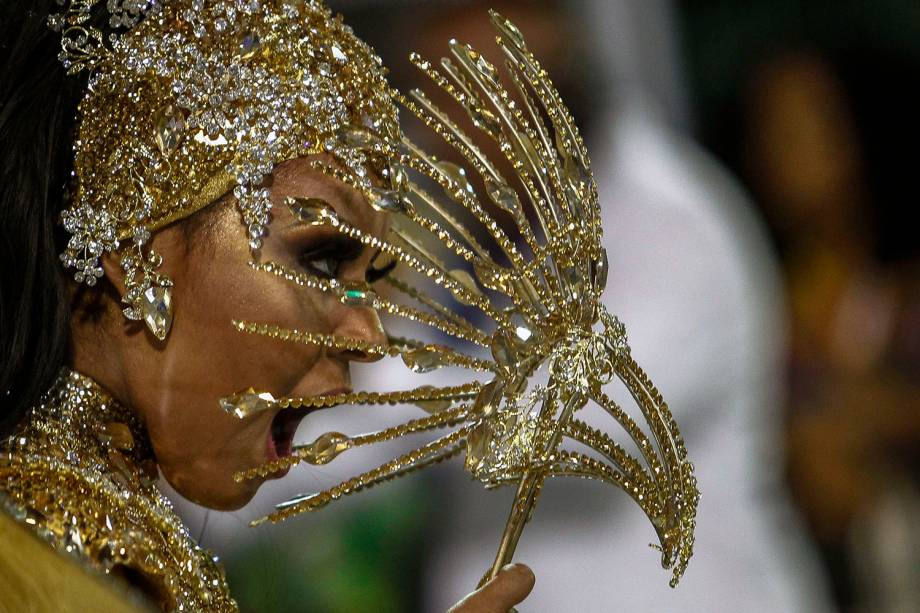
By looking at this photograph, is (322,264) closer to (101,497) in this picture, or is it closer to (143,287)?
(143,287)

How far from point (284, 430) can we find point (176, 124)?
0.32m

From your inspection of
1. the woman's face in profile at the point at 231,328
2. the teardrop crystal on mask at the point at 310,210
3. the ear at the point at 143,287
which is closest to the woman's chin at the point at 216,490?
the woman's face in profile at the point at 231,328

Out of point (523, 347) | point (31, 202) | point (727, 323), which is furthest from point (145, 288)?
point (727, 323)

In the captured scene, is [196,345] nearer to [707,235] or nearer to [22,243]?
[22,243]

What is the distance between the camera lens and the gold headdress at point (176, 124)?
1.19m

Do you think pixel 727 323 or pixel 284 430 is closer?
pixel 284 430

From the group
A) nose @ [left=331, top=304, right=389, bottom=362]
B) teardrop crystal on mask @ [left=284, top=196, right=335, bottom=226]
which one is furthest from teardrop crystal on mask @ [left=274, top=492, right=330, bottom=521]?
teardrop crystal on mask @ [left=284, top=196, right=335, bottom=226]

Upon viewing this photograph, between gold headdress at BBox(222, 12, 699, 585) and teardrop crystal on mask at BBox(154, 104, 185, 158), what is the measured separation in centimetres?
12

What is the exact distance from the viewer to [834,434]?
2.76 m

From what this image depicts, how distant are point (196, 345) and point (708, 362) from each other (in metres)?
1.56

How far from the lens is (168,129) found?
3.91ft

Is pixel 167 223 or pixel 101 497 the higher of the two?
pixel 167 223

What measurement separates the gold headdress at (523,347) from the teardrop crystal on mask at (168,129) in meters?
0.12

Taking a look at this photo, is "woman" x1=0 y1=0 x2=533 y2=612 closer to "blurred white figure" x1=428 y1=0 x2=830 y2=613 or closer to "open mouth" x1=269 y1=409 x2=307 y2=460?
"open mouth" x1=269 y1=409 x2=307 y2=460
